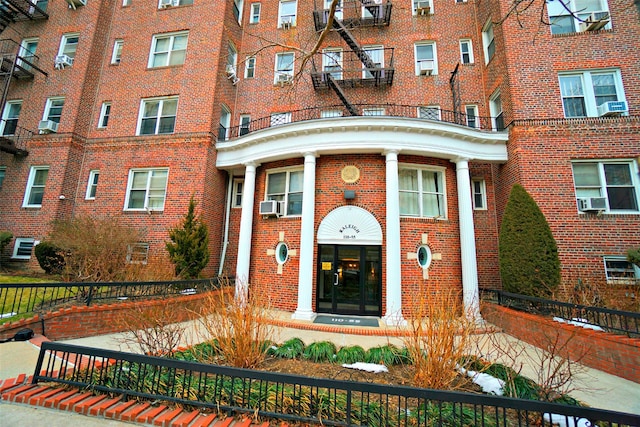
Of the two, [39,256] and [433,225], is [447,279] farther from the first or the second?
[39,256]

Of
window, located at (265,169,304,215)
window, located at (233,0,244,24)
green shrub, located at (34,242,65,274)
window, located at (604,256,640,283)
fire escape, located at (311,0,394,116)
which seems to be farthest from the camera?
window, located at (233,0,244,24)

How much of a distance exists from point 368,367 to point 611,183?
1111 centimetres

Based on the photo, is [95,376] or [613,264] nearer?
[95,376]

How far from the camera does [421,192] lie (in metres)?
10.3

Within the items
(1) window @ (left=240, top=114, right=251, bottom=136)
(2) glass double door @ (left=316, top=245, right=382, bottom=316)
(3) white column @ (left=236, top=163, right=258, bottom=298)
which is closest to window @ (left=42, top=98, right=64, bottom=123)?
(1) window @ (left=240, top=114, right=251, bottom=136)

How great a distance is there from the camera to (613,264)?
9.00 m

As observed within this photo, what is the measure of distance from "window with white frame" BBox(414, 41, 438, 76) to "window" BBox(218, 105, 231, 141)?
31.0 feet

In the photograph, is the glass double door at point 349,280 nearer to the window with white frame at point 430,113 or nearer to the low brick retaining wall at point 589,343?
the low brick retaining wall at point 589,343

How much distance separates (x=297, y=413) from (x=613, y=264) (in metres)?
11.5

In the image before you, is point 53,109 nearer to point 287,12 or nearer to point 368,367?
point 287,12

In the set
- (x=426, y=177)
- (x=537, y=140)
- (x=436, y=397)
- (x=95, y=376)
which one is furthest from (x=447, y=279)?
(x=95, y=376)

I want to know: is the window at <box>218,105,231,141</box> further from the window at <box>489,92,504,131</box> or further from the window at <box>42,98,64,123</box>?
the window at <box>489,92,504,131</box>

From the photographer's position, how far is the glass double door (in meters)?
9.67

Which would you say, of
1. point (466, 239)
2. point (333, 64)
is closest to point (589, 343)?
point (466, 239)
